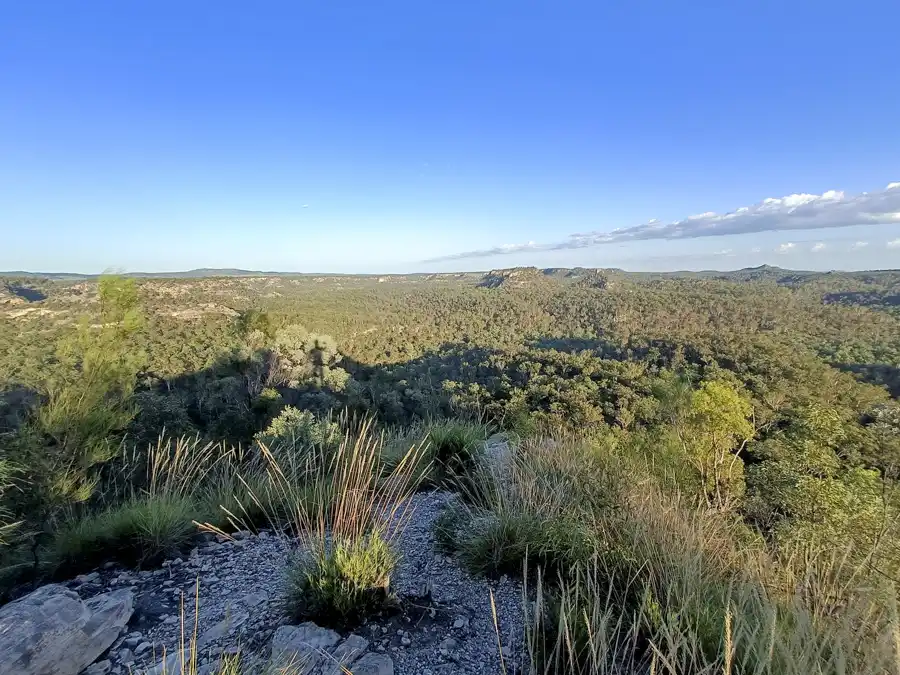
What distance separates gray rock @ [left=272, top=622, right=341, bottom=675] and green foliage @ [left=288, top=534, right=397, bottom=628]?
9 cm

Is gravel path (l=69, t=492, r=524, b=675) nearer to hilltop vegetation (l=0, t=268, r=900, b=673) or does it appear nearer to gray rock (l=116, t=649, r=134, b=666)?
gray rock (l=116, t=649, r=134, b=666)

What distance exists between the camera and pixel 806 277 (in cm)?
6881

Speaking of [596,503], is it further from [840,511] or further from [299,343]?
[299,343]

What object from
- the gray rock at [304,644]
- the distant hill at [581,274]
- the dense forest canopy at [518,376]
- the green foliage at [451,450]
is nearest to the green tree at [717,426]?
the dense forest canopy at [518,376]

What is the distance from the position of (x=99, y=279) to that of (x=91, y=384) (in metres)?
1.26

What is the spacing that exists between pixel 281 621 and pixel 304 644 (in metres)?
0.31

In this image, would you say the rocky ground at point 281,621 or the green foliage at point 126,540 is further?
the green foliage at point 126,540

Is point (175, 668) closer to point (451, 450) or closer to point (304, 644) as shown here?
point (304, 644)

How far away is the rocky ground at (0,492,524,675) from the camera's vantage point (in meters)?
1.74

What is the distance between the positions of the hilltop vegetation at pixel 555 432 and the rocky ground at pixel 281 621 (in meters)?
0.21

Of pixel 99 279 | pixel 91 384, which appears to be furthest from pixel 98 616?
pixel 99 279

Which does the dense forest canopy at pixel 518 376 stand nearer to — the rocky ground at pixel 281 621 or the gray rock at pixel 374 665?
the rocky ground at pixel 281 621

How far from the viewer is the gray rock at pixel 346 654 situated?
65.3 inches

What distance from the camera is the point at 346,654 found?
1.72 metres
